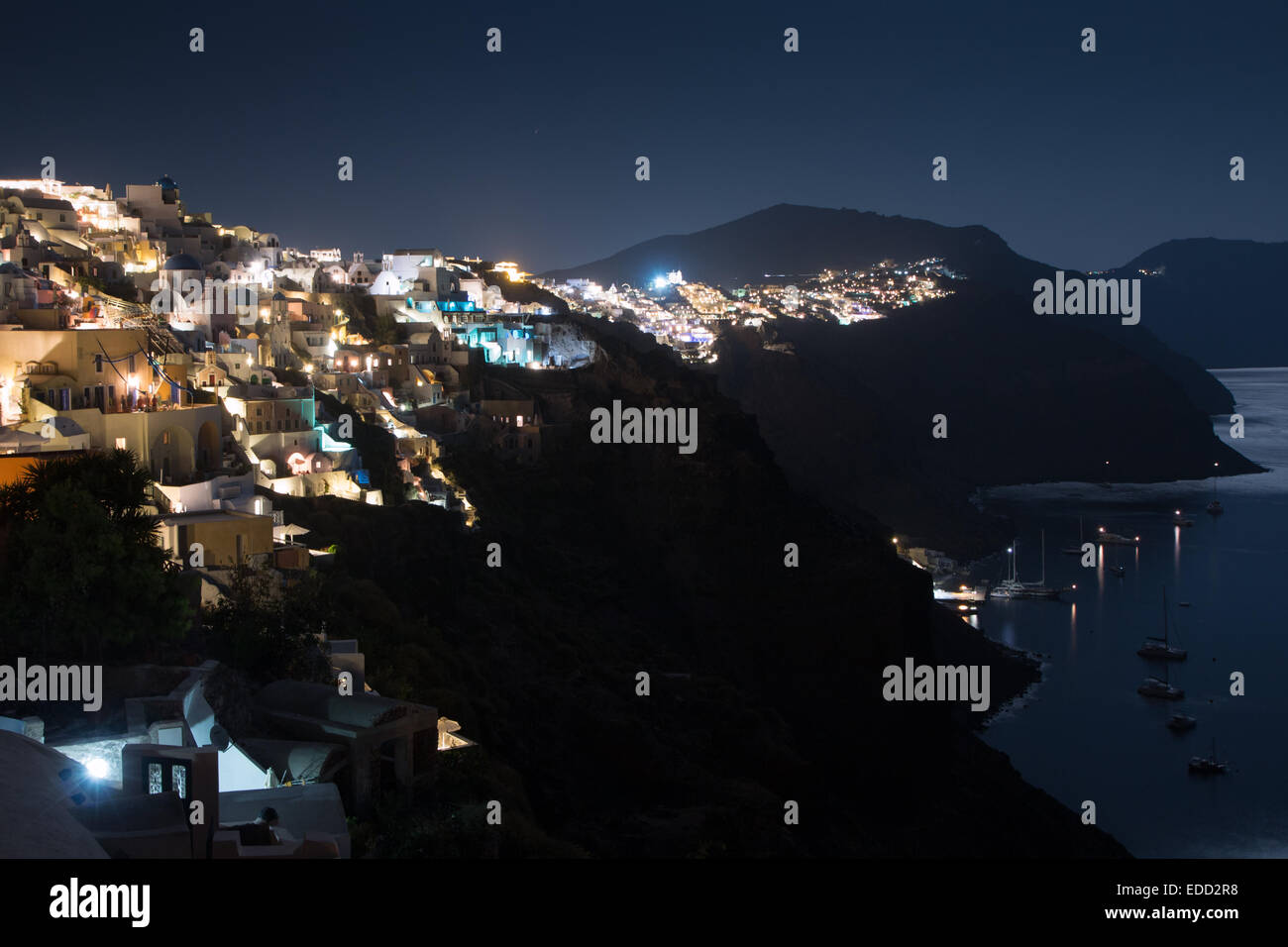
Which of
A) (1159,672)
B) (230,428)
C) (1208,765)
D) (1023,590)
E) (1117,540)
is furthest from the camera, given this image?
(1117,540)

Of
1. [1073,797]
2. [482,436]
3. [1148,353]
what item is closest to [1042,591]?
[1073,797]

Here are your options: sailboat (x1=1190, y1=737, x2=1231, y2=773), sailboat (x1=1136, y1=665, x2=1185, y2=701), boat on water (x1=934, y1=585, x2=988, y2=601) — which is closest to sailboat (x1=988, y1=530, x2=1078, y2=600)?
boat on water (x1=934, y1=585, x2=988, y2=601)

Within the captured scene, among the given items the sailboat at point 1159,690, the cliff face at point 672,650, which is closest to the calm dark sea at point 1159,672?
the sailboat at point 1159,690

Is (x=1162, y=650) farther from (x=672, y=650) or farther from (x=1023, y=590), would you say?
(x=672, y=650)

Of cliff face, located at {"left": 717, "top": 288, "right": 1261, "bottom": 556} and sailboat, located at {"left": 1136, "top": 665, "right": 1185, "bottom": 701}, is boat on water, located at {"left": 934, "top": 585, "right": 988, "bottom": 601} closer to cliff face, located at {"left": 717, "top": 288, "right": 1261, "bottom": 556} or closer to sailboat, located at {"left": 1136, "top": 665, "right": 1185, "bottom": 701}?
cliff face, located at {"left": 717, "top": 288, "right": 1261, "bottom": 556}

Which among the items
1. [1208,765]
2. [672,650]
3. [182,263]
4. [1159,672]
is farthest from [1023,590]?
[182,263]

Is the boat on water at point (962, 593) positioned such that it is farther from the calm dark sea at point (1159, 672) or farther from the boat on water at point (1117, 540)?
the boat on water at point (1117, 540)
